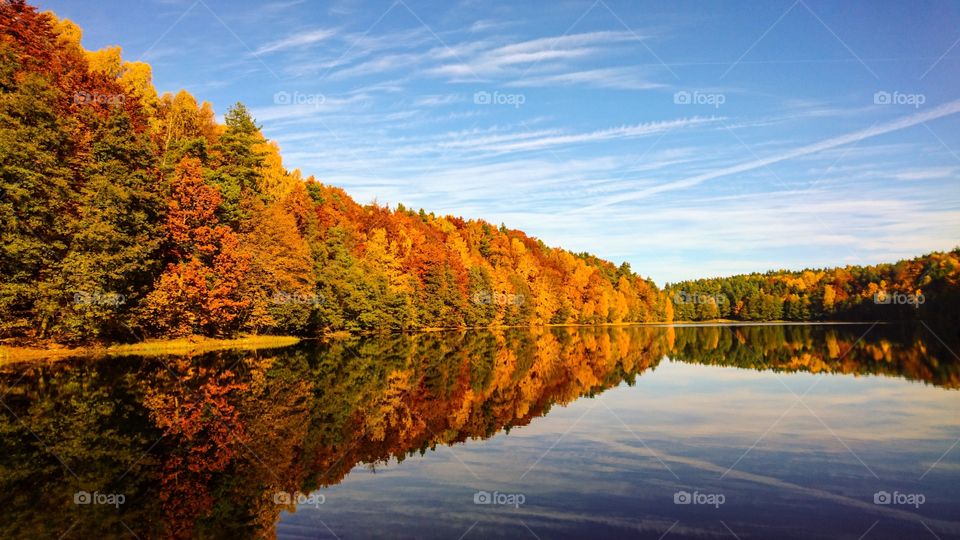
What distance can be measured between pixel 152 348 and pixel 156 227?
830 centimetres

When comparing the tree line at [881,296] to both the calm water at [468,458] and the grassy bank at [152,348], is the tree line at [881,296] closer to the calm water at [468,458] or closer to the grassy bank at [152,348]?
the calm water at [468,458]

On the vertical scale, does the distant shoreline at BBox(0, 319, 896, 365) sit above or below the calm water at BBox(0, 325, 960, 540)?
above

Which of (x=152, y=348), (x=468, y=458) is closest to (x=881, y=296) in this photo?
(x=152, y=348)

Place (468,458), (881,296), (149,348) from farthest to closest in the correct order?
(881,296) → (149,348) → (468,458)

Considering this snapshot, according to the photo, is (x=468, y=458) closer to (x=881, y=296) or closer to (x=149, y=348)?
(x=149, y=348)

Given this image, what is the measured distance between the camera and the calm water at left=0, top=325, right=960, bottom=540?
9.77 meters

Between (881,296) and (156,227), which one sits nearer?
(156,227)

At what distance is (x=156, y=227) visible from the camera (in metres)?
41.4

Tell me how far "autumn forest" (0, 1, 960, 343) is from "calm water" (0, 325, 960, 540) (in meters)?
10.9

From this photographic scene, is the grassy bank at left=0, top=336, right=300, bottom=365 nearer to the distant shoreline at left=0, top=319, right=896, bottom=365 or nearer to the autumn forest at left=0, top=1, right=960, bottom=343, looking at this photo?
the distant shoreline at left=0, top=319, right=896, bottom=365

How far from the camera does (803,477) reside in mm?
12258

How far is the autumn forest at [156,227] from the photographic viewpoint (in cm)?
3550

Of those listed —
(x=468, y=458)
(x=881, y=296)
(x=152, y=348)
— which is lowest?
(x=468, y=458)

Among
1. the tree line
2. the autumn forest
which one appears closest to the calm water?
the autumn forest
